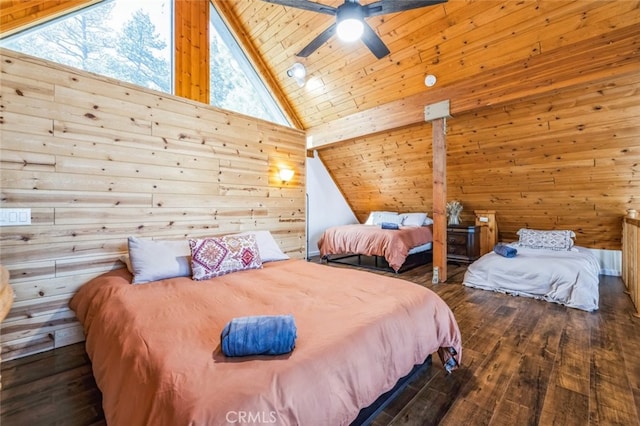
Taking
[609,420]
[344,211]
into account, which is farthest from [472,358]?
[344,211]

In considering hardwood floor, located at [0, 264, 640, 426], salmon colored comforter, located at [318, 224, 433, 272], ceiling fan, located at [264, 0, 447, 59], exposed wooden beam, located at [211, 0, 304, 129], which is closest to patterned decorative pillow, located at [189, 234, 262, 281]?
hardwood floor, located at [0, 264, 640, 426]

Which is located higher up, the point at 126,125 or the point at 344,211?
the point at 126,125

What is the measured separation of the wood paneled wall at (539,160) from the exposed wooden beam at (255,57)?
1.25m

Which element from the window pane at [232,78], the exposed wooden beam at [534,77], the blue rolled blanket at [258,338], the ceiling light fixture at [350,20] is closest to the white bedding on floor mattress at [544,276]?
the exposed wooden beam at [534,77]

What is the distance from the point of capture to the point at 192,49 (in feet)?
13.1

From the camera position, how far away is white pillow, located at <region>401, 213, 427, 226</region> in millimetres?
5652

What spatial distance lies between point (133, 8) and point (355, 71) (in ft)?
9.76

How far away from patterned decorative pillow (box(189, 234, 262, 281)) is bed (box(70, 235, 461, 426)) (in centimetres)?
12

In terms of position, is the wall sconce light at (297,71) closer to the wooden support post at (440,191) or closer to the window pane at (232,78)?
the window pane at (232,78)

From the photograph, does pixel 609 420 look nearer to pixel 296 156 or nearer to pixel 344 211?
pixel 296 156

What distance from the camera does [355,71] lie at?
163 inches

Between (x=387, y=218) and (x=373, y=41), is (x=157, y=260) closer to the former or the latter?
(x=373, y=41)

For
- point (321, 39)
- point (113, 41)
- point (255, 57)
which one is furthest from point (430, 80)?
point (113, 41)

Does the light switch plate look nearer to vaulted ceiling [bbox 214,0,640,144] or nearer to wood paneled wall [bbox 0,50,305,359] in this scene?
wood paneled wall [bbox 0,50,305,359]
